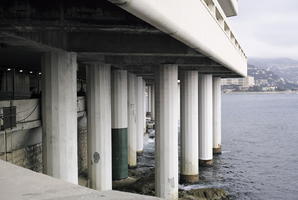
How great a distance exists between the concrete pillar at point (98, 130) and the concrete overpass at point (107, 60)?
0.05 m

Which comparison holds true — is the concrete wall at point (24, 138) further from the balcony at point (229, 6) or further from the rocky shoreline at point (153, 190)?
the balcony at point (229, 6)

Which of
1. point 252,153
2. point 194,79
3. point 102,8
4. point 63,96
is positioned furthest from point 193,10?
point 252,153

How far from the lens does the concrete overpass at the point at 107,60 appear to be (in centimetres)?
1119

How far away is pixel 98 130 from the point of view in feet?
69.4

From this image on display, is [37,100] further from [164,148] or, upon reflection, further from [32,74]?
[32,74]

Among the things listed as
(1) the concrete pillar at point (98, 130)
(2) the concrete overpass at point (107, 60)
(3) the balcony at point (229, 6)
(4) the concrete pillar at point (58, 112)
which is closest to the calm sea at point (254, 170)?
(2) the concrete overpass at point (107, 60)

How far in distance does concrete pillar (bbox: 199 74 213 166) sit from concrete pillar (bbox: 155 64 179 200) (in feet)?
38.9

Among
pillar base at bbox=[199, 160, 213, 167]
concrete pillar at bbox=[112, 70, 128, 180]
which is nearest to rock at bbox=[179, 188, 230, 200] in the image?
concrete pillar at bbox=[112, 70, 128, 180]

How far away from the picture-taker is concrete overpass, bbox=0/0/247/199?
36.7ft

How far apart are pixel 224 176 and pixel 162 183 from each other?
10721 mm

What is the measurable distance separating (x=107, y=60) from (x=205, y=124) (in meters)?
14.1

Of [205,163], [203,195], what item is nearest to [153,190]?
[203,195]

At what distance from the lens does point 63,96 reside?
52.7 feet

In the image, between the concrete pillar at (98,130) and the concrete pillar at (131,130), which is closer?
the concrete pillar at (98,130)
